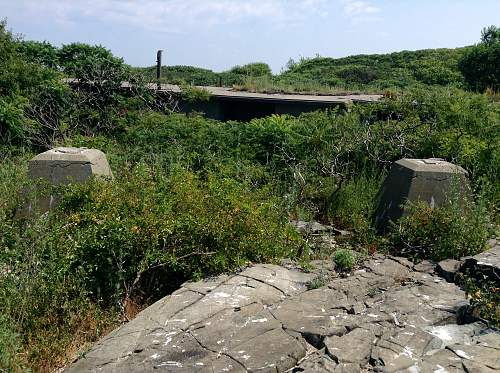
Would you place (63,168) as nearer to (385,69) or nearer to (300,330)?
Result: (300,330)

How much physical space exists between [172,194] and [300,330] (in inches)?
93.0

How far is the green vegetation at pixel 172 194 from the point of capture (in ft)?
15.9

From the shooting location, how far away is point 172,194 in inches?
235

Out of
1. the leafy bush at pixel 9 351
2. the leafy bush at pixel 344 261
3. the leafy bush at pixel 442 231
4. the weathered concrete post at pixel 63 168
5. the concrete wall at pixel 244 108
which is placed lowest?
the leafy bush at pixel 9 351

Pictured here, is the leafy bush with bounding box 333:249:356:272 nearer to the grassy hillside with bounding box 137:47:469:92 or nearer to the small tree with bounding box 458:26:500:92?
the grassy hillside with bounding box 137:47:469:92

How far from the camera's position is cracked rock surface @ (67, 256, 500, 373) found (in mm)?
3775

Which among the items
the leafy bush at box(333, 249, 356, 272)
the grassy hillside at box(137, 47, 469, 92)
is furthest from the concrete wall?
the leafy bush at box(333, 249, 356, 272)

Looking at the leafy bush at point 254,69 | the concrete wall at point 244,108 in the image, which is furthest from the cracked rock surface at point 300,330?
the leafy bush at point 254,69

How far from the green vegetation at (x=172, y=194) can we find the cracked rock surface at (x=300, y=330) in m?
0.33

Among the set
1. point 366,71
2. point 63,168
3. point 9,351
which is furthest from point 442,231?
point 366,71

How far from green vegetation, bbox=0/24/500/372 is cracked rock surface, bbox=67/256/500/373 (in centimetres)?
33

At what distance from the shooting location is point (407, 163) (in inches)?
280

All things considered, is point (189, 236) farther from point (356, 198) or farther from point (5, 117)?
point (5, 117)

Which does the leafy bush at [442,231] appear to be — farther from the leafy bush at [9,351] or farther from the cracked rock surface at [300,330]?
the leafy bush at [9,351]
